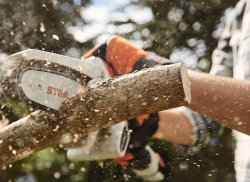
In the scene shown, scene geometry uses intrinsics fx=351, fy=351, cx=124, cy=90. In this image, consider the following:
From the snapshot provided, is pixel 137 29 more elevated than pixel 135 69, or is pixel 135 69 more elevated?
pixel 135 69

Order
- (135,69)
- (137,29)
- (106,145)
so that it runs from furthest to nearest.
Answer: (137,29), (106,145), (135,69)

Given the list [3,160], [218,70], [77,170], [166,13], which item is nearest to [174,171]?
[77,170]

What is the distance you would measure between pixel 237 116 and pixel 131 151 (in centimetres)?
84

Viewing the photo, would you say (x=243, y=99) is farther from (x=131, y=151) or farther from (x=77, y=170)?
(x=77, y=170)

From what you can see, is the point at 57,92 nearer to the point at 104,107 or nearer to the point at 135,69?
the point at 104,107

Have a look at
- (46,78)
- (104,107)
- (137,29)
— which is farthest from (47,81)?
(137,29)

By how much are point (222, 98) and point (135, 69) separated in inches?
15.9

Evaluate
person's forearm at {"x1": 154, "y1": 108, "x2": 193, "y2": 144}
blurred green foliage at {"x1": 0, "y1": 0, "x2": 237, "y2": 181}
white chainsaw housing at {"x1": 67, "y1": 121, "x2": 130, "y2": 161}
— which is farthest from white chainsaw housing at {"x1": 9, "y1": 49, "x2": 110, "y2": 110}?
blurred green foliage at {"x1": 0, "y1": 0, "x2": 237, "y2": 181}

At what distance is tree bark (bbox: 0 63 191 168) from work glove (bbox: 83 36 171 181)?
260 mm

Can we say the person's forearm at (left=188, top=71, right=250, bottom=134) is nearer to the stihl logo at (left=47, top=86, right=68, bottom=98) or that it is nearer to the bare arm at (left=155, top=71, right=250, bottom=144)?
the bare arm at (left=155, top=71, right=250, bottom=144)

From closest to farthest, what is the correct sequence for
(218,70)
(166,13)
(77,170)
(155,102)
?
(155,102) < (218,70) < (166,13) < (77,170)

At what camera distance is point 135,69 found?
5.24 feet

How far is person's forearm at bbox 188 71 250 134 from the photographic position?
4.97ft

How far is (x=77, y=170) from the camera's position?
20.2ft
